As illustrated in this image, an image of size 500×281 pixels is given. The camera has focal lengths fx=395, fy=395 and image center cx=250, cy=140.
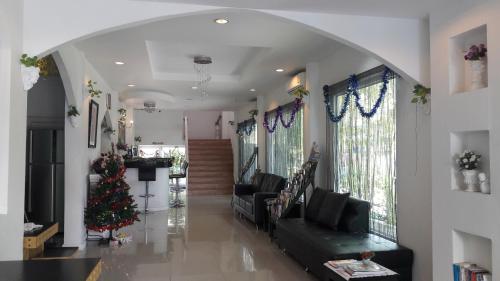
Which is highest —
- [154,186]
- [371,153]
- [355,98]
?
[355,98]

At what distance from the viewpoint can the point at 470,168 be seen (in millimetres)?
3057

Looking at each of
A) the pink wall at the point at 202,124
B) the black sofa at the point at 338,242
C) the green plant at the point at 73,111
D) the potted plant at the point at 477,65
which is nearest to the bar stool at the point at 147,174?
the green plant at the point at 73,111

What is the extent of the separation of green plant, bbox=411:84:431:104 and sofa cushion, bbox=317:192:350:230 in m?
1.61

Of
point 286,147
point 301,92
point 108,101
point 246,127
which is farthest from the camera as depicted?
point 246,127

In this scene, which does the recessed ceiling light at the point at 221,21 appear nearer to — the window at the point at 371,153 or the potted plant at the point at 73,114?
the window at the point at 371,153

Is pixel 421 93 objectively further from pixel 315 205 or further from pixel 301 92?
pixel 301 92

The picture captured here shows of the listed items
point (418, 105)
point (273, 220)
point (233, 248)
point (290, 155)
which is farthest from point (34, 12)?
point (290, 155)

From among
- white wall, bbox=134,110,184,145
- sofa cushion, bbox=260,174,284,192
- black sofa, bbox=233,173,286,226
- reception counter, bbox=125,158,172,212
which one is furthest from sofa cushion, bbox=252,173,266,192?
white wall, bbox=134,110,184,145

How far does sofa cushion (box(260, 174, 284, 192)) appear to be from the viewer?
7488 mm

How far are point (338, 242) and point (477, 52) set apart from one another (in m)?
2.27

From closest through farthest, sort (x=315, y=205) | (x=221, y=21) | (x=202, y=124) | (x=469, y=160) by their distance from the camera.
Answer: (x=469, y=160)
(x=221, y=21)
(x=315, y=205)
(x=202, y=124)

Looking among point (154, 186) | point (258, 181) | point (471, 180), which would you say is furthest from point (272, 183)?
point (471, 180)

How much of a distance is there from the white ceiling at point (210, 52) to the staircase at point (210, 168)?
162 inches

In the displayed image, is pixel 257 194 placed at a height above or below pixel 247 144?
below
